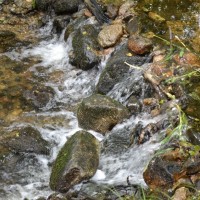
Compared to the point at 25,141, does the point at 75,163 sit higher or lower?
higher

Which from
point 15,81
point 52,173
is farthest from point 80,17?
point 52,173

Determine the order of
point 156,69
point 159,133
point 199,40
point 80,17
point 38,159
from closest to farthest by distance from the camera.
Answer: point 159,133 → point 38,159 → point 156,69 → point 199,40 → point 80,17

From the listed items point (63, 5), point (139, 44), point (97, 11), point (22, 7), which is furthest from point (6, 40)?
point (139, 44)

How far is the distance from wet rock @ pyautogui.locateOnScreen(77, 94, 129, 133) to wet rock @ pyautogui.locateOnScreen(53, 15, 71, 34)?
10.3 feet

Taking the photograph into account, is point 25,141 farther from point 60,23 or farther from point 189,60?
point 60,23

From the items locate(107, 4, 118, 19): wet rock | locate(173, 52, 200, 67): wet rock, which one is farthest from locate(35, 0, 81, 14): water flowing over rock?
locate(173, 52, 200, 67): wet rock

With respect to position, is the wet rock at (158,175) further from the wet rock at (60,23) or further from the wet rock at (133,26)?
the wet rock at (60,23)

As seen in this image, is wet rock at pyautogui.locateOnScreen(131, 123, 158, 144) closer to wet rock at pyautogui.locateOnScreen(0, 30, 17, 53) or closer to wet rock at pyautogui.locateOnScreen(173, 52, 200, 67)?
wet rock at pyautogui.locateOnScreen(173, 52, 200, 67)

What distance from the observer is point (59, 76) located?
7.00 m

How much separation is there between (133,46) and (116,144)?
1.89 m

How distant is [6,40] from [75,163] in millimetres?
4371

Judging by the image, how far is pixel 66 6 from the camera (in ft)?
26.9

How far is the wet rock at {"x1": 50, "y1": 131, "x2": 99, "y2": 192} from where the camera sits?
451 centimetres

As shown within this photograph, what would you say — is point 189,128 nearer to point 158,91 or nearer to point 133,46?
point 158,91
